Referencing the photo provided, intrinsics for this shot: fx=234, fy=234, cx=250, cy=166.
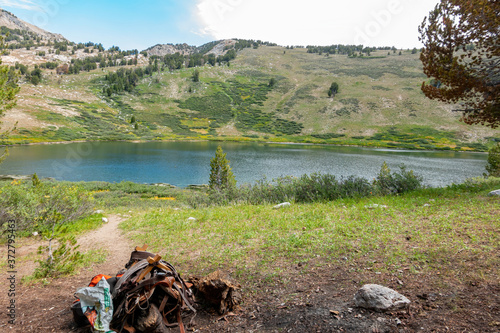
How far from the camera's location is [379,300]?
10.5 ft

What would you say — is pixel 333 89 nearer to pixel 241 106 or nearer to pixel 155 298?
pixel 241 106

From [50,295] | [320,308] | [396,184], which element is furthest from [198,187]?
[320,308]

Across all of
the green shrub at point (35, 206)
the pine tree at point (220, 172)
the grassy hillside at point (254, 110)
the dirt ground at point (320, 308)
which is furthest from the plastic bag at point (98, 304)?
the grassy hillside at point (254, 110)

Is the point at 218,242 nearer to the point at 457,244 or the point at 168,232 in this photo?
the point at 168,232

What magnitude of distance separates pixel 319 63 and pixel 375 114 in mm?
94692

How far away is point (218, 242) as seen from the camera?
6.73 metres

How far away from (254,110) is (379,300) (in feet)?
443

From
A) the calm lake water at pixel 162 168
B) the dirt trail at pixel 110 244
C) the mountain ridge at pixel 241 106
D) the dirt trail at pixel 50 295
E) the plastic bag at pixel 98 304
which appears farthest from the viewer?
the mountain ridge at pixel 241 106

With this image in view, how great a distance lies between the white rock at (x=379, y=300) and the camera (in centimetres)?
317

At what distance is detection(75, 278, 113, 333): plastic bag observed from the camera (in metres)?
3.14

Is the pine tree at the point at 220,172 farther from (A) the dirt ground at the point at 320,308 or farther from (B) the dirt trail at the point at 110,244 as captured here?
(A) the dirt ground at the point at 320,308

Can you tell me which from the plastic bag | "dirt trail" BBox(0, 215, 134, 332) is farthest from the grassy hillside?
the plastic bag

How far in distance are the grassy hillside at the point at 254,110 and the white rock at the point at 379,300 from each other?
87.3 m

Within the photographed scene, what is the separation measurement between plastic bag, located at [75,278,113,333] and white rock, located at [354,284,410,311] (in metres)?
3.48
